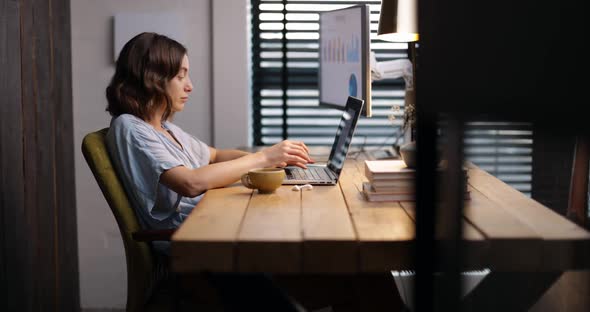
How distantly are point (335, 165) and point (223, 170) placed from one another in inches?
17.8

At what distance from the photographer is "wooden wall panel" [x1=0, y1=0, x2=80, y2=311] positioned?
234 cm

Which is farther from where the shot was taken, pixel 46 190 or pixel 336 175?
pixel 46 190

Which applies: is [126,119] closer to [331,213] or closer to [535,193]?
[331,213]

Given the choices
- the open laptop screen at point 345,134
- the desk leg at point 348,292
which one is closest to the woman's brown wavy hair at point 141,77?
the open laptop screen at point 345,134

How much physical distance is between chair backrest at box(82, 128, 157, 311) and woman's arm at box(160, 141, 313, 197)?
0.44 ft

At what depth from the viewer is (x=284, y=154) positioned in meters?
2.13

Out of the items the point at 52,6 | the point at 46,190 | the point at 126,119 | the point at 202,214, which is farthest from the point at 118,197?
the point at 52,6

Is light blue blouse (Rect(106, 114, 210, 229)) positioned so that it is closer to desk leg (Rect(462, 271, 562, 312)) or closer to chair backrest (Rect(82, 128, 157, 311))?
chair backrest (Rect(82, 128, 157, 311))

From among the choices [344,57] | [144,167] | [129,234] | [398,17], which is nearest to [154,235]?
[129,234]

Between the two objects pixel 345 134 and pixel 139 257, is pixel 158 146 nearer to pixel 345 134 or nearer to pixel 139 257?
Answer: pixel 139 257

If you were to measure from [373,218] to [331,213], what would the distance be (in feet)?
0.37

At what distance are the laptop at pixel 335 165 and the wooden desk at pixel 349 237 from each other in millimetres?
142

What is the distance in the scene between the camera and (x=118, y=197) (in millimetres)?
1895

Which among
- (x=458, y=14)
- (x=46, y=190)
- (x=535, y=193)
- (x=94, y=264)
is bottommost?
(x=94, y=264)
